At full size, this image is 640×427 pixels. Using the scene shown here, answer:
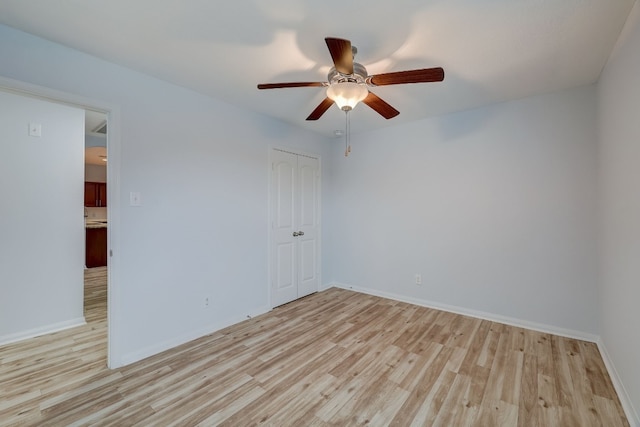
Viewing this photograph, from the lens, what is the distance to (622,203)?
6.25 feet

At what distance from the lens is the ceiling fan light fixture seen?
190 cm

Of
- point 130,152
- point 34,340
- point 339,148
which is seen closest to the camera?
point 130,152

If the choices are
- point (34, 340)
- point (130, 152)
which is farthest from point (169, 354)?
point (130, 152)

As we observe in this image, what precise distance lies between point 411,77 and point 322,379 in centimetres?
232

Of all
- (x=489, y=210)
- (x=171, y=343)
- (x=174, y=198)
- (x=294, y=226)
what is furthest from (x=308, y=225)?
(x=489, y=210)

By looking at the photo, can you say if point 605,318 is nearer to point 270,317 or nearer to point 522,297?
point 522,297

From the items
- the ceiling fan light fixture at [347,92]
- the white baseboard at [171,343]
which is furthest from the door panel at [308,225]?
the ceiling fan light fixture at [347,92]

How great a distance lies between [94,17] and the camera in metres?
1.69

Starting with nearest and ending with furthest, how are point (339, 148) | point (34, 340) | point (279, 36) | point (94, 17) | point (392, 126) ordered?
point (94, 17), point (279, 36), point (34, 340), point (392, 126), point (339, 148)

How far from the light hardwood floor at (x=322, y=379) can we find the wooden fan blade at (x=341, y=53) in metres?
2.25

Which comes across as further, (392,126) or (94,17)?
(392,126)

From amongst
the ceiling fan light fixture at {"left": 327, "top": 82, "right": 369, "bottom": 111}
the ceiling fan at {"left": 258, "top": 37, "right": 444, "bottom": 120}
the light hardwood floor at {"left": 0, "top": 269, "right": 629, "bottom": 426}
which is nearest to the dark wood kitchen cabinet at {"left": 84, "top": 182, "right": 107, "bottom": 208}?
the light hardwood floor at {"left": 0, "top": 269, "right": 629, "bottom": 426}

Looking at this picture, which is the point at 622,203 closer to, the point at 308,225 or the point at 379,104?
the point at 379,104

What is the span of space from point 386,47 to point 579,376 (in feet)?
9.75
